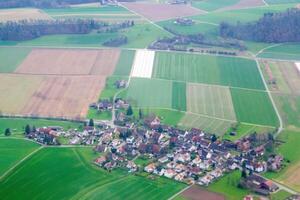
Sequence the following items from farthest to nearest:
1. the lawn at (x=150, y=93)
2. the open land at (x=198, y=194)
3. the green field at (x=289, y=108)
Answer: the lawn at (x=150, y=93)
the green field at (x=289, y=108)
the open land at (x=198, y=194)

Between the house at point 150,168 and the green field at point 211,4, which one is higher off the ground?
the green field at point 211,4

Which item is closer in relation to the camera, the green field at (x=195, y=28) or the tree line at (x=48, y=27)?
the tree line at (x=48, y=27)

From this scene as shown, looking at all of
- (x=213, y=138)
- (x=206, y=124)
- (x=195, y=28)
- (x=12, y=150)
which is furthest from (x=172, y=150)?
(x=195, y=28)

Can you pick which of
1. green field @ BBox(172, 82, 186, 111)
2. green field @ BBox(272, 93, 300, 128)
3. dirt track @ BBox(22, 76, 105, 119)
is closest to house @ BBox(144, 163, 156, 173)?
dirt track @ BBox(22, 76, 105, 119)

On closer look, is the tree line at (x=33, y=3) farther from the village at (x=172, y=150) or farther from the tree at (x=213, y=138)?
the tree at (x=213, y=138)

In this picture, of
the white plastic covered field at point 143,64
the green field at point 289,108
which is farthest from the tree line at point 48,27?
the green field at point 289,108

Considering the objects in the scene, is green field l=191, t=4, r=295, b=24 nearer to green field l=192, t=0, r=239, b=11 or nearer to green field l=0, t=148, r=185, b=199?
green field l=192, t=0, r=239, b=11

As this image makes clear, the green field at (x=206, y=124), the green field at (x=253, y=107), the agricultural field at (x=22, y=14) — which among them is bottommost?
the green field at (x=206, y=124)

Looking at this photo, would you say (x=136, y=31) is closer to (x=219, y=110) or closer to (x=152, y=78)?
(x=152, y=78)
